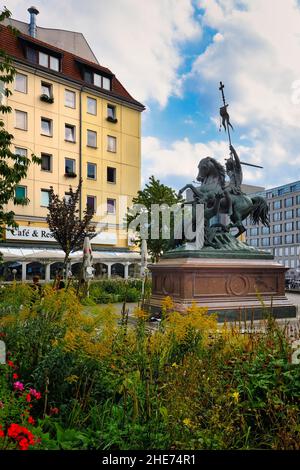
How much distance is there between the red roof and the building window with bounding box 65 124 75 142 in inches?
149

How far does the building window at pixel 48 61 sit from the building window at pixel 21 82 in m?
2.65

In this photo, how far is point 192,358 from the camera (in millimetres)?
4328

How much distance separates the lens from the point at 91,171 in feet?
113

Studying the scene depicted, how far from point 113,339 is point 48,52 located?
33082 millimetres

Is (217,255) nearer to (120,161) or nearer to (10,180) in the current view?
(10,180)

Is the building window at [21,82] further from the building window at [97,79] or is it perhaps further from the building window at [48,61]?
the building window at [97,79]

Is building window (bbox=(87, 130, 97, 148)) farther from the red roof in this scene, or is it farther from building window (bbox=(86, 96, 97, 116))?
the red roof

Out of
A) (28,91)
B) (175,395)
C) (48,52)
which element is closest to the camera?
(175,395)

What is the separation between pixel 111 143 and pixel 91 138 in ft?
7.01

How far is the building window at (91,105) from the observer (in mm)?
34500

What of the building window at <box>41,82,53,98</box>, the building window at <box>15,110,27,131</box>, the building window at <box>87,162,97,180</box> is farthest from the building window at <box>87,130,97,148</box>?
the building window at <box>15,110,27,131</box>

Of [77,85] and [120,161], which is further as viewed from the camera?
[120,161]

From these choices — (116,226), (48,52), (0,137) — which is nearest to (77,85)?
(48,52)

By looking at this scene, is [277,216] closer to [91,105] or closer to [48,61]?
[91,105]
